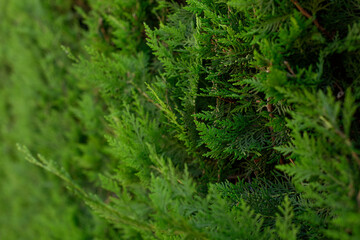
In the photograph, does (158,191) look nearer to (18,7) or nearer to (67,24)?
(67,24)

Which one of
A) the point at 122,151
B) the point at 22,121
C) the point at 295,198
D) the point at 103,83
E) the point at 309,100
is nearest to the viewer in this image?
the point at 309,100

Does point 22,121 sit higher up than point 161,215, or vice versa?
point 161,215

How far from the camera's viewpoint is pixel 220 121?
139 cm

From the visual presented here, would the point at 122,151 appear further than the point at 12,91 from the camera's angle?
No

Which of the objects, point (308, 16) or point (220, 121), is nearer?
point (308, 16)

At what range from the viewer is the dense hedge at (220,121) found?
106 centimetres

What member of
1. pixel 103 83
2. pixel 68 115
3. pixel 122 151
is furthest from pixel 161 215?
pixel 68 115

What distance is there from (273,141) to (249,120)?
0.55ft

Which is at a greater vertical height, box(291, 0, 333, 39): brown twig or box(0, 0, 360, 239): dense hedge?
box(291, 0, 333, 39): brown twig

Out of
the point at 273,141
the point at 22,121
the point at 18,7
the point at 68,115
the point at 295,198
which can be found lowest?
the point at 22,121

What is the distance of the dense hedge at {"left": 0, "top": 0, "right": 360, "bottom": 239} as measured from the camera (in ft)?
3.47

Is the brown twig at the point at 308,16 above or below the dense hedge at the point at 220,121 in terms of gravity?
above

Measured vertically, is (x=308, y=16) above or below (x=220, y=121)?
above

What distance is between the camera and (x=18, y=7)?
369cm
